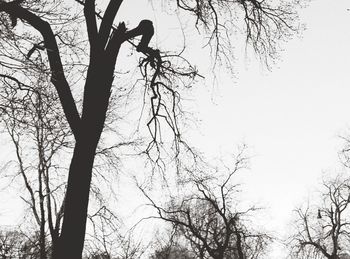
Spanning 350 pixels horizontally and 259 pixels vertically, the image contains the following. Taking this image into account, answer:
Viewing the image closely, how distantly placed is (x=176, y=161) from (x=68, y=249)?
3395mm

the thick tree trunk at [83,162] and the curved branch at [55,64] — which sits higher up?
the curved branch at [55,64]

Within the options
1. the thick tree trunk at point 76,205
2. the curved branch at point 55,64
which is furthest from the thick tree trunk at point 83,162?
the curved branch at point 55,64

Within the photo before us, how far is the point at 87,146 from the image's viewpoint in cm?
571

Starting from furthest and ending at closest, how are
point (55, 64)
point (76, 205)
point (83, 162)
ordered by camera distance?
point (55, 64) → point (83, 162) → point (76, 205)

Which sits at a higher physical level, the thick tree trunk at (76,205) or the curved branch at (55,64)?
the curved branch at (55,64)

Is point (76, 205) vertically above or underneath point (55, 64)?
underneath

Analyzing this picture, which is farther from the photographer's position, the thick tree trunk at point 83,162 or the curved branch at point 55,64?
the curved branch at point 55,64

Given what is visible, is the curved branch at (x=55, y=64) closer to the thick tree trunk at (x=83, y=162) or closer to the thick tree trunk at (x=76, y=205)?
the thick tree trunk at (x=83, y=162)

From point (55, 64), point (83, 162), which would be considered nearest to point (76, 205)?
point (83, 162)

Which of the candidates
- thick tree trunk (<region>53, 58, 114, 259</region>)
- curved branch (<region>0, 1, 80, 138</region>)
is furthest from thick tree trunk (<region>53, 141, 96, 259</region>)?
curved branch (<region>0, 1, 80, 138</region>)

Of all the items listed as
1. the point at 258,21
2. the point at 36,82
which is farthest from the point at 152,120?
the point at 258,21

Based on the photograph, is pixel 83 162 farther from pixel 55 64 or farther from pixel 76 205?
pixel 55 64

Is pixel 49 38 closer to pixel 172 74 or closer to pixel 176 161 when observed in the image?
pixel 172 74

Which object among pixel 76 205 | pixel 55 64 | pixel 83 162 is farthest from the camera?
pixel 55 64
